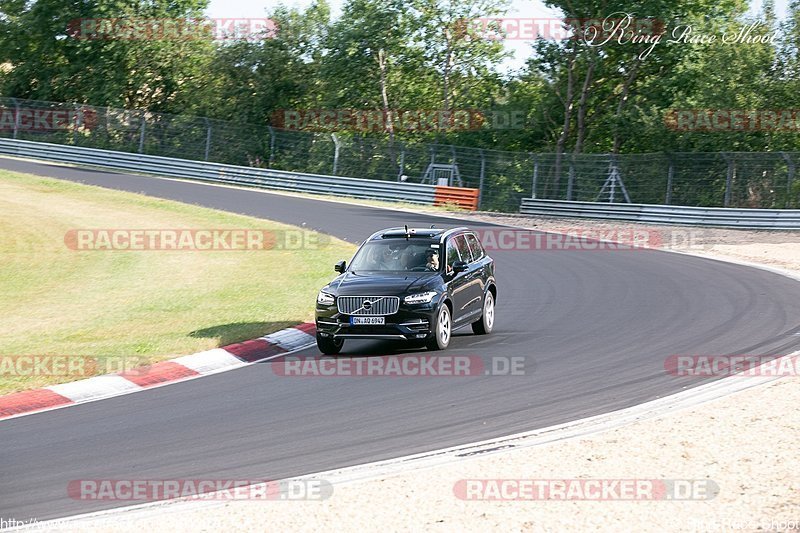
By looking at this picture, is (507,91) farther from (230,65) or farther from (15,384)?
(15,384)

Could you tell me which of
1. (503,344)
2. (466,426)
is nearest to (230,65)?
(503,344)

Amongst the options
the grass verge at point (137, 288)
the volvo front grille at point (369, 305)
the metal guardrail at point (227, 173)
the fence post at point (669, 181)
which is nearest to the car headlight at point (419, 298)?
the volvo front grille at point (369, 305)

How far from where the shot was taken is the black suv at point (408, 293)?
13.7 m

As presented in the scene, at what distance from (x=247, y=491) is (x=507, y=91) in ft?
145

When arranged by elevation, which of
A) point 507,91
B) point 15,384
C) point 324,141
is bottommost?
point 15,384

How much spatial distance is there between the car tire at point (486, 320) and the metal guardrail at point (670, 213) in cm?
2000

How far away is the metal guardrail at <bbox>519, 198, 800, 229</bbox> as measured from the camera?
3288cm

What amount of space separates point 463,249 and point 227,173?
30.9m

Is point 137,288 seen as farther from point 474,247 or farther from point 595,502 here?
point 595,502

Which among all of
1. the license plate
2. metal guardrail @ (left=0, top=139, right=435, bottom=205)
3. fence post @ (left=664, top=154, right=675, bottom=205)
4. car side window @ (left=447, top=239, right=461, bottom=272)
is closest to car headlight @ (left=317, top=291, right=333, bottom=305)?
the license plate

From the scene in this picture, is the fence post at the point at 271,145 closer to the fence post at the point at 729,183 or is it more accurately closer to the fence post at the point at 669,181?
the fence post at the point at 669,181

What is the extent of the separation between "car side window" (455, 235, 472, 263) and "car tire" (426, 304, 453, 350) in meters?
1.48

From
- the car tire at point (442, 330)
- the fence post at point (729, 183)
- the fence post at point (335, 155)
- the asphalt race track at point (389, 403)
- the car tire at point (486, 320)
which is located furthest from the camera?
the fence post at point (335, 155)

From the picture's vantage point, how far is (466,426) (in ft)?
31.8
